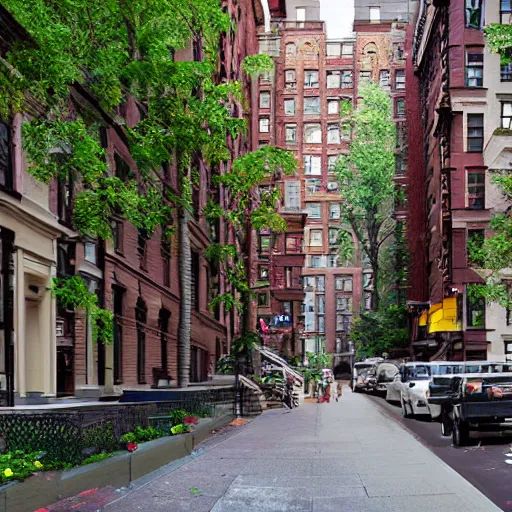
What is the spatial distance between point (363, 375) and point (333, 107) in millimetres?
44890

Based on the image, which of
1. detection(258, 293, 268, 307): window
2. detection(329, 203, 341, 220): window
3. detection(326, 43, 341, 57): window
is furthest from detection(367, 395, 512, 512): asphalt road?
detection(326, 43, 341, 57): window

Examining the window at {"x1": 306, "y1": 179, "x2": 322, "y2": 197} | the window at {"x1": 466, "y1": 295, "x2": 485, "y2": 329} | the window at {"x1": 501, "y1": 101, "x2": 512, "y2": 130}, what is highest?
the window at {"x1": 306, "y1": 179, "x2": 322, "y2": 197}

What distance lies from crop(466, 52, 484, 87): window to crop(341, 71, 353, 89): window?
146 ft

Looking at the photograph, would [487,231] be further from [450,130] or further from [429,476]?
[429,476]

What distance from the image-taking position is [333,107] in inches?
4144

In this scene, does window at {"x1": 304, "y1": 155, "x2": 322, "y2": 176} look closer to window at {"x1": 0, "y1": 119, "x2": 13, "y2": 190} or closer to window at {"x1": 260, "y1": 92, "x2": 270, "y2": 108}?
window at {"x1": 260, "y1": 92, "x2": 270, "y2": 108}

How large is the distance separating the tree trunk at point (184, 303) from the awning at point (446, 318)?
127 ft

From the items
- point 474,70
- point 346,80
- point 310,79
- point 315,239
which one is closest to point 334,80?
point 346,80

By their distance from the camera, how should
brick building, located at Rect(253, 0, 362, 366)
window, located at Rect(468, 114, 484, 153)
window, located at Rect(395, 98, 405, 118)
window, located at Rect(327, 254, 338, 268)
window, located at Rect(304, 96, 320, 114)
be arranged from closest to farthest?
window, located at Rect(468, 114, 484, 153) → window, located at Rect(395, 98, 405, 118) → brick building, located at Rect(253, 0, 362, 366) → window, located at Rect(304, 96, 320, 114) → window, located at Rect(327, 254, 338, 268)

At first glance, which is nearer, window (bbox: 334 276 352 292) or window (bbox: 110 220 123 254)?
window (bbox: 110 220 123 254)

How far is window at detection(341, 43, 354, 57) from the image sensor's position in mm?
105269

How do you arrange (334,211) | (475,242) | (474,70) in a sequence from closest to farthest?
(475,242) < (474,70) < (334,211)

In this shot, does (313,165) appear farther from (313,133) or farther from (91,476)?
(91,476)

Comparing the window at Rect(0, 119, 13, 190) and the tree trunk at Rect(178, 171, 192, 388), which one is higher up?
the window at Rect(0, 119, 13, 190)
